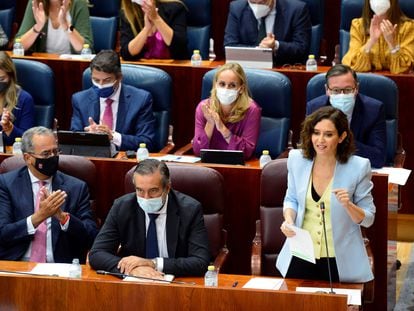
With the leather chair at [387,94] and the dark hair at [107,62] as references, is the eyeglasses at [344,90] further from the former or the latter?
the dark hair at [107,62]

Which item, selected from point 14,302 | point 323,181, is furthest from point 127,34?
point 14,302

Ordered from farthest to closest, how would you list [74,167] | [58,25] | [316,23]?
[316,23]
[58,25]
[74,167]

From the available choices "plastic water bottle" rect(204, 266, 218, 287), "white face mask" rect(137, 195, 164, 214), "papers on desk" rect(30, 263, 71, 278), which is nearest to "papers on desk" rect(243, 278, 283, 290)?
"plastic water bottle" rect(204, 266, 218, 287)

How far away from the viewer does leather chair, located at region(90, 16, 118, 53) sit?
280 inches

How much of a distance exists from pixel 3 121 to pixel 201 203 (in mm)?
1328

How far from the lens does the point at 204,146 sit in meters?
5.61

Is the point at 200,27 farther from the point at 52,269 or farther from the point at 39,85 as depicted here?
the point at 52,269

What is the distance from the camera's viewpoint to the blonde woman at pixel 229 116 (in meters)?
5.55

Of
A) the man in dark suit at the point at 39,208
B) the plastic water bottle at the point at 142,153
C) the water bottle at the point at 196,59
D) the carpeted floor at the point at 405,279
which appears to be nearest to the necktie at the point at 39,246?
the man in dark suit at the point at 39,208

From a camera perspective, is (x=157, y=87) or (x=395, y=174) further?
(x=157, y=87)

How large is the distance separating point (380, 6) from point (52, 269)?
238 cm

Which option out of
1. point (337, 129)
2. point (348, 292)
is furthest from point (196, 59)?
point (348, 292)

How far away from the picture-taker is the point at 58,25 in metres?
6.75

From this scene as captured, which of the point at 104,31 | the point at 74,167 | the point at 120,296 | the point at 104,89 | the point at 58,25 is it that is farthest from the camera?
the point at 104,31
